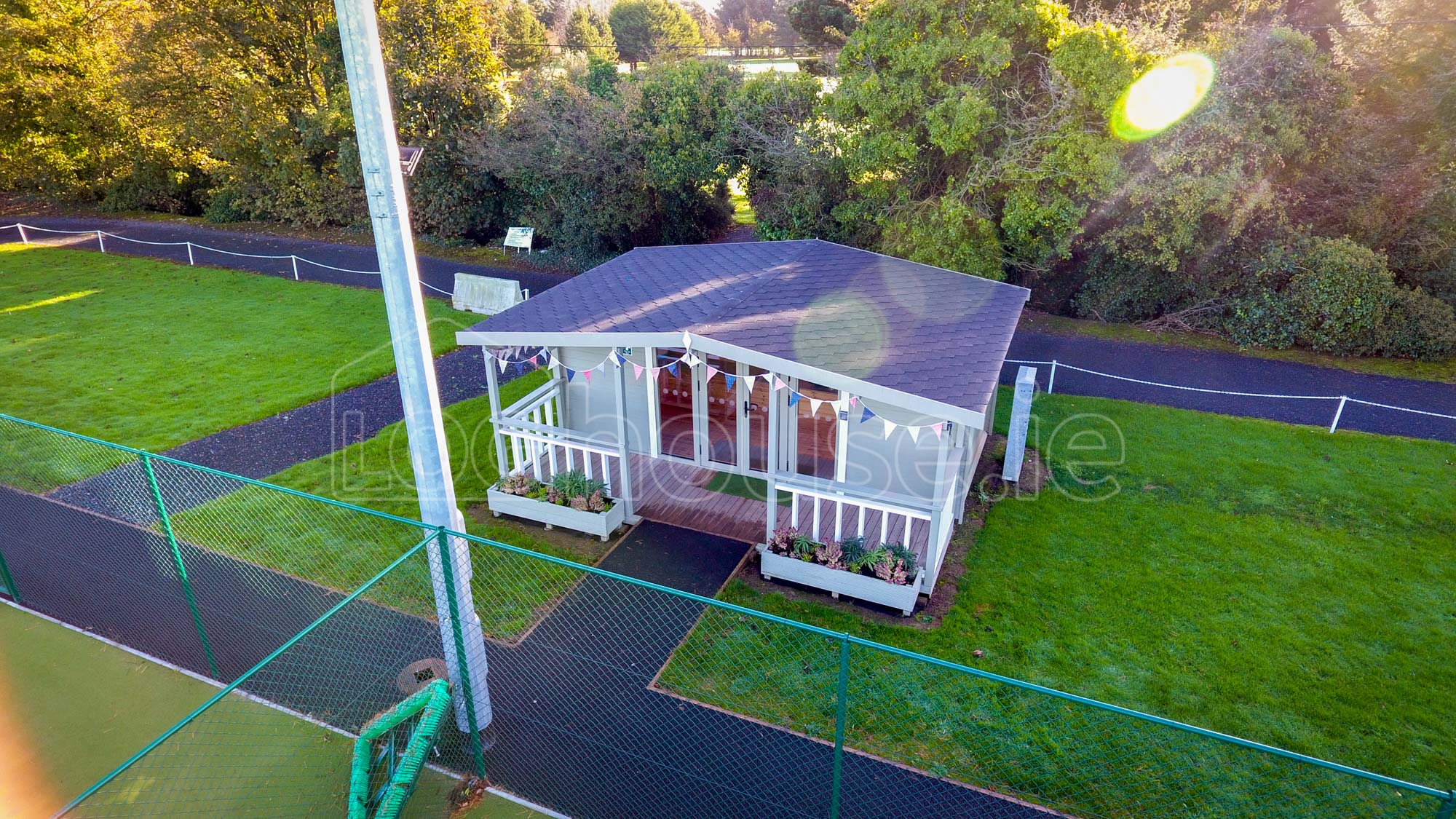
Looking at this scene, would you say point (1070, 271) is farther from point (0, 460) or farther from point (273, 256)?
point (273, 256)

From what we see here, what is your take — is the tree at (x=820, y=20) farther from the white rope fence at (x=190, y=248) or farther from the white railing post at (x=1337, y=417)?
the white railing post at (x=1337, y=417)

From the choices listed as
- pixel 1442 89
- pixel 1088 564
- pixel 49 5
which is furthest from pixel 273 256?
pixel 1442 89

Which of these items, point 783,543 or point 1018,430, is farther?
point 1018,430

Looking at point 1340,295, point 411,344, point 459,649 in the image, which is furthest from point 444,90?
point 1340,295

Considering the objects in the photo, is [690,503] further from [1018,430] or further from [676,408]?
[1018,430]

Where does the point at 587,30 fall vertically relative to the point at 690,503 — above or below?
above

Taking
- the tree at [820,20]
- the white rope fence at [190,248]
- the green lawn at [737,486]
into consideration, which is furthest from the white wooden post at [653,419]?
the tree at [820,20]
